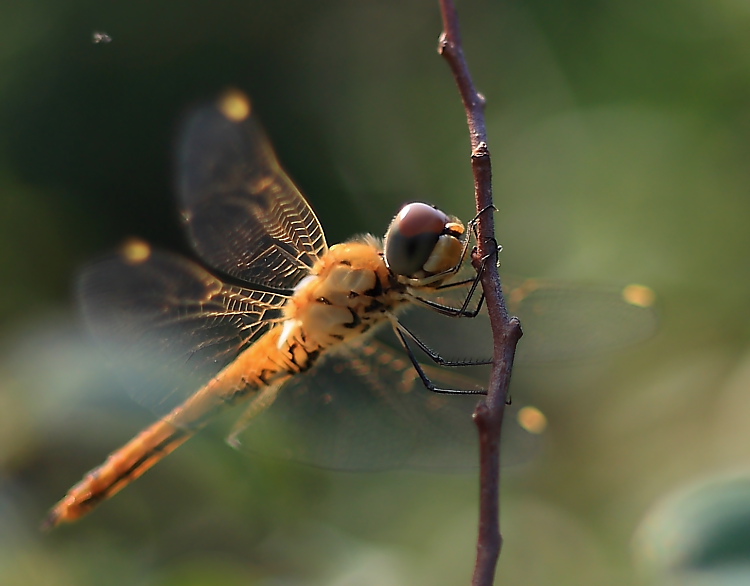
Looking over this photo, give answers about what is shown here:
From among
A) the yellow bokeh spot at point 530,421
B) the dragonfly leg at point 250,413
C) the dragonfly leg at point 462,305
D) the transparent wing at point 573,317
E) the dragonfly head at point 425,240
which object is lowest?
the yellow bokeh spot at point 530,421

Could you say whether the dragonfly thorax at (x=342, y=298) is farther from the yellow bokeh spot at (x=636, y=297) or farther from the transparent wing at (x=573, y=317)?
the yellow bokeh spot at (x=636, y=297)

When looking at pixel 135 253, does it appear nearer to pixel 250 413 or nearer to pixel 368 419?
pixel 250 413

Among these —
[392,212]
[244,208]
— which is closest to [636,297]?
[244,208]

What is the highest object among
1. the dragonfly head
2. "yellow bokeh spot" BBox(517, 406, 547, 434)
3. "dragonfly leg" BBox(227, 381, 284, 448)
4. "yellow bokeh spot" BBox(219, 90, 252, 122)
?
"yellow bokeh spot" BBox(219, 90, 252, 122)

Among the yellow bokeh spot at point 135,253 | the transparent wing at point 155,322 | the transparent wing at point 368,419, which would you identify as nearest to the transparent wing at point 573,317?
the transparent wing at point 368,419

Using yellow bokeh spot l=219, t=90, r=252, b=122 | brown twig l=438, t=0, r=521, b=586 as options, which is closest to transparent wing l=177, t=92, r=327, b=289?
yellow bokeh spot l=219, t=90, r=252, b=122

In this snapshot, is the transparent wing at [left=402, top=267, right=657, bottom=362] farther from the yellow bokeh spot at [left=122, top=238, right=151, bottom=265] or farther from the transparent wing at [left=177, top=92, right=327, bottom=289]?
the yellow bokeh spot at [left=122, top=238, right=151, bottom=265]

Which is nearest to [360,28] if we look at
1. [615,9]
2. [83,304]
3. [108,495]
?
[615,9]
